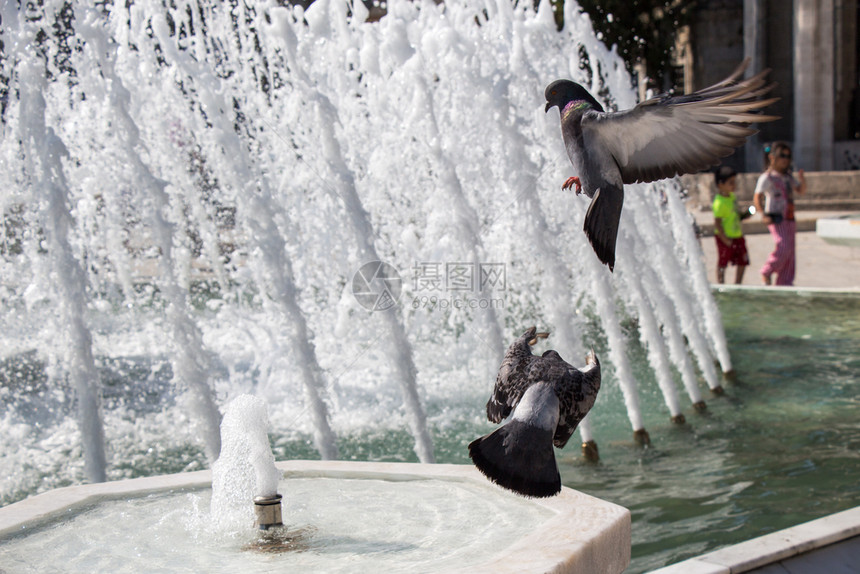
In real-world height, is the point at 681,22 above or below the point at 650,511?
above

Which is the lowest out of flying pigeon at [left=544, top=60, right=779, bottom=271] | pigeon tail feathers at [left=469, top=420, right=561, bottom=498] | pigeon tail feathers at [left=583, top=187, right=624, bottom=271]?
pigeon tail feathers at [left=469, top=420, right=561, bottom=498]

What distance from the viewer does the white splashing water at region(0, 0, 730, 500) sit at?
5090 millimetres

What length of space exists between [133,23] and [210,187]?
5.87 meters

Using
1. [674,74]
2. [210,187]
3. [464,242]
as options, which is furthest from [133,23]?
[674,74]

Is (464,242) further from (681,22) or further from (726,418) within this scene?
(681,22)

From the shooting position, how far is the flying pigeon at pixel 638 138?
1.71 m

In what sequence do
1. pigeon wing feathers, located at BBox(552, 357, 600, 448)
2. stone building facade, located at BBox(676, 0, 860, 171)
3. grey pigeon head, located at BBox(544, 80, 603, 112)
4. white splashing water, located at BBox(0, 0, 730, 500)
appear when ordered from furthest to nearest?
stone building facade, located at BBox(676, 0, 860, 171) < white splashing water, located at BBox(0, 0, 730, 500) < pigeon wing feathers, located at BBox(552, 357, 600, 448) < grey pigeon head, located at BBox(544, 80, 603, 112)

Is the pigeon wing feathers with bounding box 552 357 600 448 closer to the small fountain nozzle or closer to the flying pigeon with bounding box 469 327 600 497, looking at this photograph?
the flying pigeon with bounding box 469 327 600 497

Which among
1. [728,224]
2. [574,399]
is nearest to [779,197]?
[728,224]

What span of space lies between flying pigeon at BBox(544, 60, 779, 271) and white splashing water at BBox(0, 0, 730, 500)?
324 centimetres

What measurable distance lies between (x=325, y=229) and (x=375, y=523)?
5.48 meters

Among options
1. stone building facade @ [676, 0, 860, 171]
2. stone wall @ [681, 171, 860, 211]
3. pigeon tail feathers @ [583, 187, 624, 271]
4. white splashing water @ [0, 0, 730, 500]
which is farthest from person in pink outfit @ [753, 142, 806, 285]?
stone wall @ [681, 171, 860, 211]

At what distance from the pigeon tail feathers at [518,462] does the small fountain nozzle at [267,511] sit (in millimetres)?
1076

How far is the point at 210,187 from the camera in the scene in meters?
11.7
